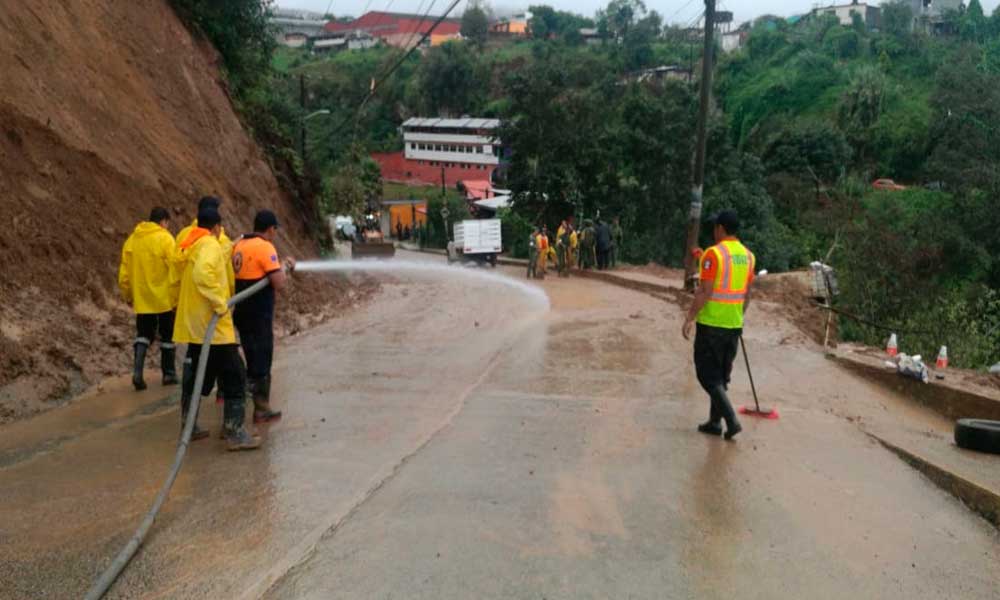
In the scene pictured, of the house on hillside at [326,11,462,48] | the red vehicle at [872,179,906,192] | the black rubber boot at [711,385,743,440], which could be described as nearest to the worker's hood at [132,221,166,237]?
the black rubber boot at [711,385,743,440]

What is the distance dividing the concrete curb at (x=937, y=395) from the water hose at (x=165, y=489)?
27.3ft

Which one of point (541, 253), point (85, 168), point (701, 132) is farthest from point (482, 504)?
point (541, 253)

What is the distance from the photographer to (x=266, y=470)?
18.5 ft

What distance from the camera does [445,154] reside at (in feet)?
240

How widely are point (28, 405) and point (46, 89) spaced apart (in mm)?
5067

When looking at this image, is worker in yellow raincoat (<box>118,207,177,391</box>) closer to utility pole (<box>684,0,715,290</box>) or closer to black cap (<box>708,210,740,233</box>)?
black cap (<box>708,210,740,233</box>)

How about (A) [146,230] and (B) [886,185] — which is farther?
(B) [886,185]

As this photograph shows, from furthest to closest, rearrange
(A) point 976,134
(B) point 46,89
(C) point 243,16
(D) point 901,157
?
(D) point 901,157
(A) point 976,134
(C) point 243,16
(B) point 46,89

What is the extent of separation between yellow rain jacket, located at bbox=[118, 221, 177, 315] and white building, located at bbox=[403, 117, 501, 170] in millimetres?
60705

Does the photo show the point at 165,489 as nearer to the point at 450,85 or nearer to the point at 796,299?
the point at 796,299

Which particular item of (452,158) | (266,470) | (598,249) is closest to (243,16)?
(598,249)

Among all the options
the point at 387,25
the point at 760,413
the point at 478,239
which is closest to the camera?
the point at 760,413

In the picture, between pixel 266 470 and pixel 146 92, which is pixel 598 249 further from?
pixel 266 470

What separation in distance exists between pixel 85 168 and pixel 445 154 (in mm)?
64418
